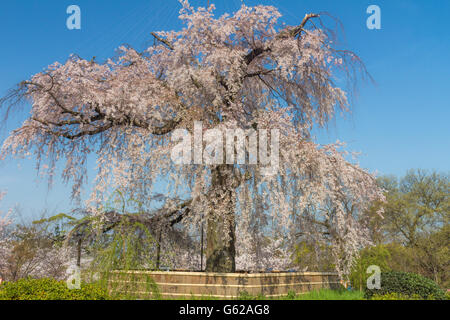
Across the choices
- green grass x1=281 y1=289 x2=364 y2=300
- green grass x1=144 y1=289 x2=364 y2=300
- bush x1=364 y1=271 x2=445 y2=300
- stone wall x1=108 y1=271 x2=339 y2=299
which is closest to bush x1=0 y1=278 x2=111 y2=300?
stone wall x1=108 y1=271 x2=339 y2=299

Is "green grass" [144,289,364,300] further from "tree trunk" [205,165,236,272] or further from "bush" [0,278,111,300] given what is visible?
"bush" [0,278,111,300]

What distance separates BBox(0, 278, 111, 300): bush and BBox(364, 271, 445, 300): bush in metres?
7.72

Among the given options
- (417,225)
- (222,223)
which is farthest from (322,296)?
(417,225)

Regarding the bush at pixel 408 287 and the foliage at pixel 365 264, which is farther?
the foliage at pixel 365 264

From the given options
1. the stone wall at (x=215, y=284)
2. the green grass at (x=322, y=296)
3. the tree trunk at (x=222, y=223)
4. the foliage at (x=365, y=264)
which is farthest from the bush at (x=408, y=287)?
the foliage at (x=365, y=264)

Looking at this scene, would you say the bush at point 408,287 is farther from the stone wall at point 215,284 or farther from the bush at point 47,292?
the bush at point 47,292

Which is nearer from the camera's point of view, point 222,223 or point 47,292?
point 47,292

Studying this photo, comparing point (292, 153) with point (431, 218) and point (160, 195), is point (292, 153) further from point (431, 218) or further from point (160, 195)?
point (431, 218)

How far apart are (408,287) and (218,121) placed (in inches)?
290

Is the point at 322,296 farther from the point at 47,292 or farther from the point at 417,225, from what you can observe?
the point at 417,225

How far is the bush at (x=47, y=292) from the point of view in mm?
7547

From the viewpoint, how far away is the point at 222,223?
12344 mm

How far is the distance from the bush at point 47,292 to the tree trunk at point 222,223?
164 inches

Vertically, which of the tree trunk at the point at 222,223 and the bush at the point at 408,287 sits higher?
the tree trunk at the point at 222,223
